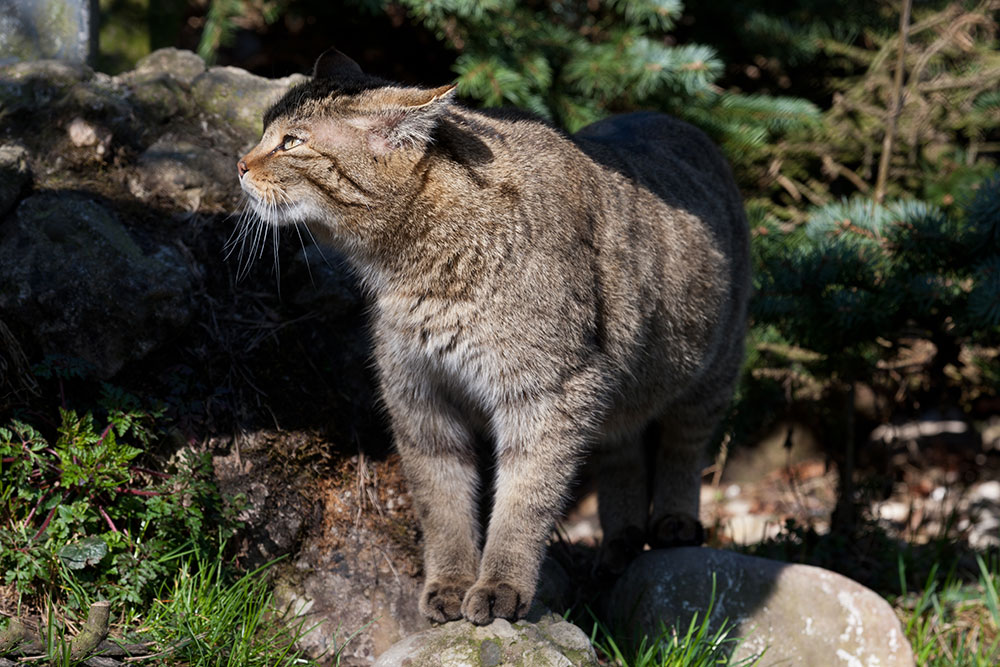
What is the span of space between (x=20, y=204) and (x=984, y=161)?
522 cm

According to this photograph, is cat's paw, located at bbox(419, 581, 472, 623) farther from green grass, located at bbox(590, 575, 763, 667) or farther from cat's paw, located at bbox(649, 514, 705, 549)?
cat's paw, located at bbox(649, 514, 705, 549)

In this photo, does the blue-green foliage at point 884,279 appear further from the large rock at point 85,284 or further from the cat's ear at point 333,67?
the large rock at point 85,284

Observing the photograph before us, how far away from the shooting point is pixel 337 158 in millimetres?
2875

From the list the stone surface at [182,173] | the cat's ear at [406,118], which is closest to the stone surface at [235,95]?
the stone surface at [182,173]

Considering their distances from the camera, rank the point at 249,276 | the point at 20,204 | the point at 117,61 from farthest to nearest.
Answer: the point at 117,61
the point at 249,276
the point at 20,204

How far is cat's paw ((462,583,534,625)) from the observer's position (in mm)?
2762

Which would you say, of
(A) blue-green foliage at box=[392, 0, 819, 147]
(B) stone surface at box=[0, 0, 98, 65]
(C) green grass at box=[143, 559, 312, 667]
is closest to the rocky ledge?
(C) green grass at box=[143, 559, 312, 667]

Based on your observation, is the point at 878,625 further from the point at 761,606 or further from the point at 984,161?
the point at 984,161

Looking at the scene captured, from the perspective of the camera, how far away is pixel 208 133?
3.84 meters

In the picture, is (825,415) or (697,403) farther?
(825,415)

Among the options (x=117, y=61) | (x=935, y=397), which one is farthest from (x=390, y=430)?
(x=935, y=397)

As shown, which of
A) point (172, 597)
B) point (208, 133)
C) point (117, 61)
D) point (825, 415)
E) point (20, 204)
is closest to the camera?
point (172, 597)

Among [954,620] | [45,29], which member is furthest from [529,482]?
[45,29]

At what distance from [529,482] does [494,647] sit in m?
0.51
